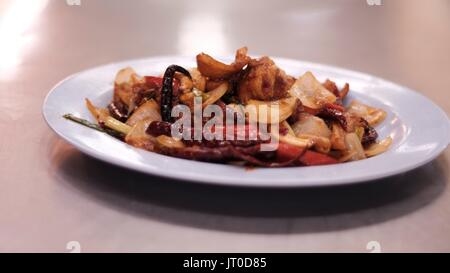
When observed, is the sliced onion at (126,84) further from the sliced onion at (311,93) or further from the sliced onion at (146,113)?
the sliced onion at (311,93)

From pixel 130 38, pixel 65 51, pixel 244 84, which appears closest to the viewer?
pixel 244 84

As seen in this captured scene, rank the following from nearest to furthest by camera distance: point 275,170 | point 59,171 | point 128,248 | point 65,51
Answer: point 128,248 → point 275,170 → point 59,171 → point 65,51

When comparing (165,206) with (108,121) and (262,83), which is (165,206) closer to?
(108,121)

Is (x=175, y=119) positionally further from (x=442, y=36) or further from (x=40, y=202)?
(x=442, y=36)

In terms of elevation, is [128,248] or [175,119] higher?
[175,119]

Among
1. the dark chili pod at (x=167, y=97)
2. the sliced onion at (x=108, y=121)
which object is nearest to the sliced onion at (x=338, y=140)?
the dark chili pod at (x=167, y=97)

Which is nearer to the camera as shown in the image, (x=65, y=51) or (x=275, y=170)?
(x=275, y=170)

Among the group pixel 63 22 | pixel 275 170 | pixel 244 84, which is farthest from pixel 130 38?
pixel 275 170

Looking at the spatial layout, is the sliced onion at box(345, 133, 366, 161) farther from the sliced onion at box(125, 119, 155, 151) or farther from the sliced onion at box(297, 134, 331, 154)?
the sliced onion at box(125, 119, 155, 151)

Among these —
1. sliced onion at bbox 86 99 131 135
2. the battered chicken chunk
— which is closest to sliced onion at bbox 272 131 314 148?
the battered chicken chunk
